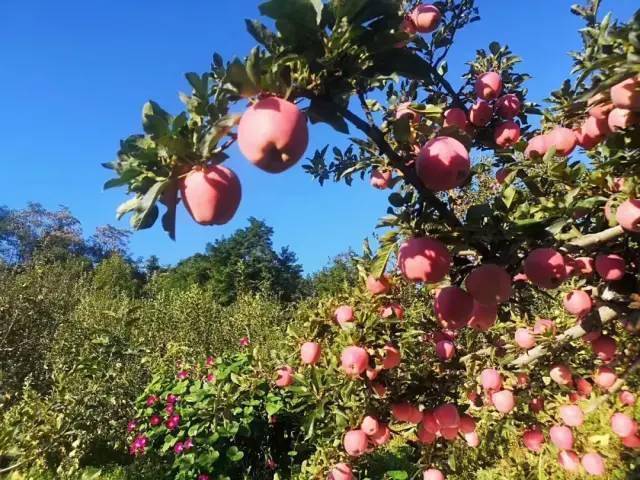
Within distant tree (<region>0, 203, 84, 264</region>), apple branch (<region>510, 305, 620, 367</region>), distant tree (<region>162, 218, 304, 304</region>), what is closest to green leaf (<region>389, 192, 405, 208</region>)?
apple branch (<region>510, 305, 620, 367</region>)

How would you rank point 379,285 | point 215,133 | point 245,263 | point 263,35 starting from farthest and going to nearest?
point 245,263, point 379,285, point 263,35, point 215,133

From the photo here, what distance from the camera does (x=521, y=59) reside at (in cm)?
251

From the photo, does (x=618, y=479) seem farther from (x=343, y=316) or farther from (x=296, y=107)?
(x=296, y=107)

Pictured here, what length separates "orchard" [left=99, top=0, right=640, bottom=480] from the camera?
0.95 meters

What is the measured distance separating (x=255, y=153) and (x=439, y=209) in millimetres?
525

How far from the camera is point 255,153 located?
93 cm

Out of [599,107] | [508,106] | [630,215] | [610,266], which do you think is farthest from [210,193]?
[508,106]

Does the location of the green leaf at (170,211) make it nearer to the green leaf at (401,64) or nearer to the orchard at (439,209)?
the orchard at (439,209)

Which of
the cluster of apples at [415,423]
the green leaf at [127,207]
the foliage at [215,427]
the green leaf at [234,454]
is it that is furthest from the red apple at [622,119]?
the green leaf at [234,454]

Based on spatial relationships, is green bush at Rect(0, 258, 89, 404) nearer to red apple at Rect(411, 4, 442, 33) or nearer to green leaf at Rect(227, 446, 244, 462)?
green leaf at Rect(227, 446, 244, 462)

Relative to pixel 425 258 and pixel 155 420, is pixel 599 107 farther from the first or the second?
pixel 155 420

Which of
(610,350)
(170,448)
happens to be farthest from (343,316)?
(170,448)

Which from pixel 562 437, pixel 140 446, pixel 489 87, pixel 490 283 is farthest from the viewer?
pixel 140 446

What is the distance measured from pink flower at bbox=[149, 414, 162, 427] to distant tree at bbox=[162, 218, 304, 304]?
26.9m
